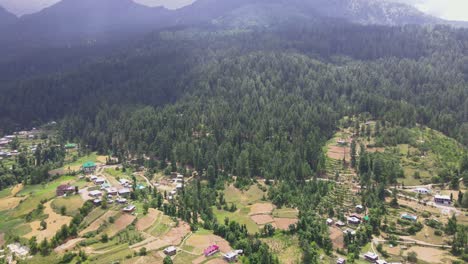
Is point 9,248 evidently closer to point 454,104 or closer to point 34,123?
point 34,123

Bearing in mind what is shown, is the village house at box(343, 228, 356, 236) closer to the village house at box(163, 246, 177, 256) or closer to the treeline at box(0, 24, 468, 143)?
the village house at box(163, 246, 177, 256)

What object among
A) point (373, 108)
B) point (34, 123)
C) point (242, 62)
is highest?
point (242, 62)

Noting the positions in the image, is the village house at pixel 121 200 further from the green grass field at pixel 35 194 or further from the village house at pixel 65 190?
the green grass field at pixel 35 194

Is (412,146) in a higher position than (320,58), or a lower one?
lower

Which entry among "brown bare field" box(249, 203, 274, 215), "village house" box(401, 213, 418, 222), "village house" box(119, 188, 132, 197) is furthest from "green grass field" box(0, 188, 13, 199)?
"village house" box(401, 213, 418, 222)

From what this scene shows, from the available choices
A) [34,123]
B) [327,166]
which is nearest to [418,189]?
[327,166]

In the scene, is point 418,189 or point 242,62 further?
point 242,62
